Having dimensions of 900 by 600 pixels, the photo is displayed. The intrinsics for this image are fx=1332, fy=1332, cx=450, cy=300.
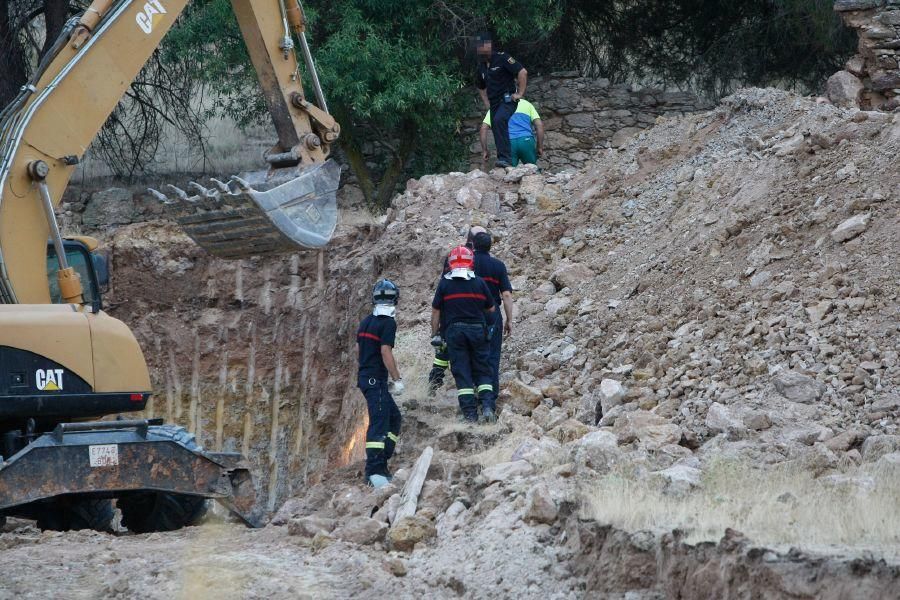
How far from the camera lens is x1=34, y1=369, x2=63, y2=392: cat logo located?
973cm

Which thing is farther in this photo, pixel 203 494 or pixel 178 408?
pixel 178 408

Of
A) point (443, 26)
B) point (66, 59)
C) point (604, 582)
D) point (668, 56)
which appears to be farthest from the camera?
point (668, 56)

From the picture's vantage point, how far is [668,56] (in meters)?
22.6

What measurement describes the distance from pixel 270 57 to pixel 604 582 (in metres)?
6.58

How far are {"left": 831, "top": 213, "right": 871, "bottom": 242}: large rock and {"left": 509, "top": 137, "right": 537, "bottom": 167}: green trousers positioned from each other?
6329 mm

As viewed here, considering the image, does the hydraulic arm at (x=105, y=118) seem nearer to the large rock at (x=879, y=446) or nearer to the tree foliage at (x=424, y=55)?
the large rock at (x=879, y=446)

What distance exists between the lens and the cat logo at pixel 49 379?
9.73 metres

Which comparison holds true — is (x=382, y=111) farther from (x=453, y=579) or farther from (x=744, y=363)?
(x=453, y=579)

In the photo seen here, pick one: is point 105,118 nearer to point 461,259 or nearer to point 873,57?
point 461,259

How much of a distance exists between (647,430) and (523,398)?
2.16 metres

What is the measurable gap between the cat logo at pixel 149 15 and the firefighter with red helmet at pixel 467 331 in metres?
3.12

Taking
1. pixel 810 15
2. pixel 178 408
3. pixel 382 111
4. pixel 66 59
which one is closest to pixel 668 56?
pixel 810 15

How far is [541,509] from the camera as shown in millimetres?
8148

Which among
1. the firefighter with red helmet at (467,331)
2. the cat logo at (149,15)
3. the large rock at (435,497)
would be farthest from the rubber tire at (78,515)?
the cat logo at (149,15)
